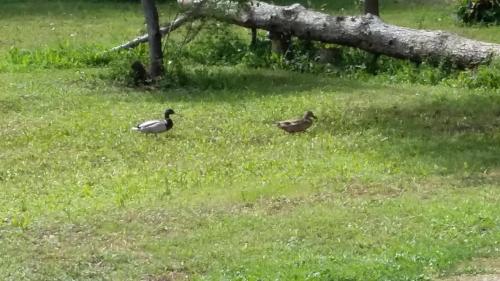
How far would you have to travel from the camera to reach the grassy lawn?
789 centimetres

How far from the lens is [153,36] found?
1556cm

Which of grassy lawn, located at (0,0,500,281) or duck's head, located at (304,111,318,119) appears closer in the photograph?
grassy lawn, located at (0,0,500,281)

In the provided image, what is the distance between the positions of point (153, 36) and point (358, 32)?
292cm

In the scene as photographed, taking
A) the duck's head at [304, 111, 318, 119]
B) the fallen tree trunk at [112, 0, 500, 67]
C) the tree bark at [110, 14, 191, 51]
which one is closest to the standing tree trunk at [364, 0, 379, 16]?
the fallen tree trunk at [112, 0, 500, 67]

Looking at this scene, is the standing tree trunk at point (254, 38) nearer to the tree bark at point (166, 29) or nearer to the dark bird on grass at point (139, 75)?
the tree bark at point (166, 29)

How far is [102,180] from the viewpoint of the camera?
1055cm

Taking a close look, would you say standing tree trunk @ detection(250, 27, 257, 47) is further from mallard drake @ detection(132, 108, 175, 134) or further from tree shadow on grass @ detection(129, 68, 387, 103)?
mallard drake @ detection(132, 108, 175, 134)

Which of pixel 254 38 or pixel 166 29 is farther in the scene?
pixel 254 38

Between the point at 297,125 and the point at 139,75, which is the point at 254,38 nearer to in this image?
the point at 139,75

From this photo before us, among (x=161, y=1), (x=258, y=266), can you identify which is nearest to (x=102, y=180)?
(x=258, y=266)

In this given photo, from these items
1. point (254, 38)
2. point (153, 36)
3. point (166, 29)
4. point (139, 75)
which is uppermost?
point (153, 36)

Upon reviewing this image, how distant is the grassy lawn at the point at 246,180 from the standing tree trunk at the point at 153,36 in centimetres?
58

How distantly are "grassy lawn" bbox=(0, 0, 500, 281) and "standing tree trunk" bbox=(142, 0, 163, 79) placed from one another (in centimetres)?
58

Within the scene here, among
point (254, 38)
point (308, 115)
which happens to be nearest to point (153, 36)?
point (254, 38)
